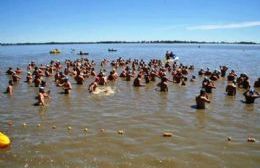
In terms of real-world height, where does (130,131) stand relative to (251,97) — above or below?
below

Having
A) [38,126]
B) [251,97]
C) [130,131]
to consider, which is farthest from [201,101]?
[38,126]

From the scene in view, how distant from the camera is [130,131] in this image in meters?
14.2

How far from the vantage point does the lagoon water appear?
1107 centimetres

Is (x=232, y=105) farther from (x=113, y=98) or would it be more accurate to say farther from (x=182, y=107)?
(x=113, y=98)

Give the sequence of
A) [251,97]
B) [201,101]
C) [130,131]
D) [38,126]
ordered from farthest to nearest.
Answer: [251,97]
[201,101]
[38,126]
[130,131]

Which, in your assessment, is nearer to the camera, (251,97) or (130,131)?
(130,131)

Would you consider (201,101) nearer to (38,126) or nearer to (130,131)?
(130,131)

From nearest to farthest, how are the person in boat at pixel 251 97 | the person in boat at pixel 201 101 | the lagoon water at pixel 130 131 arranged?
the lagoon water at pixel 130 131, the person in boat at pixel 201 101, the person in boat at pixel 251 97

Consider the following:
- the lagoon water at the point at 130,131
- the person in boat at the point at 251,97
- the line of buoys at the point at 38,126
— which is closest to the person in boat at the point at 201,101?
the lagoon water at the point at 130,131

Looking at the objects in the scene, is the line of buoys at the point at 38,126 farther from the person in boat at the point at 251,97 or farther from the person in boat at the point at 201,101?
the person in boat at the point at 251,97

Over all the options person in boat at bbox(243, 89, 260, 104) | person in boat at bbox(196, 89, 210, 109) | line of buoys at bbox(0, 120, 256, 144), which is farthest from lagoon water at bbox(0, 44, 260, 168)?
person in boat at bbox(243, 89, 260, 104)

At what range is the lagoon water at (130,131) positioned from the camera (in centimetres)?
1107

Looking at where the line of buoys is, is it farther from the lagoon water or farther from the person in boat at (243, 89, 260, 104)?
the person in boat at (243, 89, 260, 104)

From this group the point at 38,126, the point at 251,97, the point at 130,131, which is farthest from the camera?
the point at 251,97
